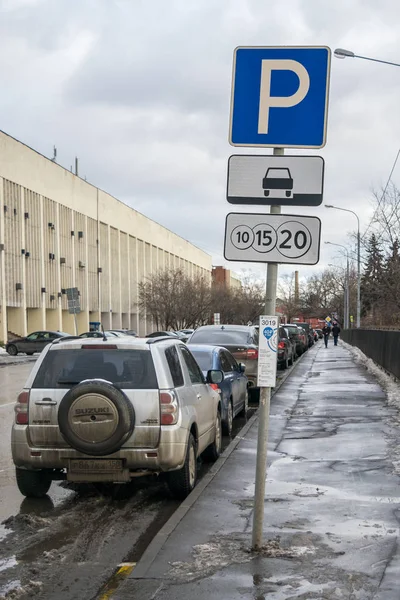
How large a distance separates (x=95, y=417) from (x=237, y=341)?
11.4 meters

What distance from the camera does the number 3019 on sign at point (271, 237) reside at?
6.32m

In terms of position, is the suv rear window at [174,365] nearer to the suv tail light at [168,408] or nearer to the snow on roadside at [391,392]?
the suv tail light at [168,408]

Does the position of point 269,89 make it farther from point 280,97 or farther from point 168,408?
point 168,408

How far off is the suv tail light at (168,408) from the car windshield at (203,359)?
18.7 ft

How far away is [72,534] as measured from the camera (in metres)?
7.21

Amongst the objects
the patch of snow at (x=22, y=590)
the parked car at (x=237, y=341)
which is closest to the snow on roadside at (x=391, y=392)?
the parked car at (x=237, y=341)

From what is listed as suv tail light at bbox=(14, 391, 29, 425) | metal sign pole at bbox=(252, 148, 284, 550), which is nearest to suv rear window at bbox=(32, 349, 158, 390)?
suv tail light at bbox=(14, 391, 29, 425)

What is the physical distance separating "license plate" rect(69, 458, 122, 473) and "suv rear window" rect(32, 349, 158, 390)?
2.40ft

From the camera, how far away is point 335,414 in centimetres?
1625

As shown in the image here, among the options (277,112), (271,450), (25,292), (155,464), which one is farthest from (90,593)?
(25,292)

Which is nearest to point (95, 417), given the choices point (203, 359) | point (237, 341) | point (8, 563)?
point (8, 563)

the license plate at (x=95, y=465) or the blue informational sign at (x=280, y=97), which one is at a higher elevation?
the blue informational sign at (x=280, y=97)

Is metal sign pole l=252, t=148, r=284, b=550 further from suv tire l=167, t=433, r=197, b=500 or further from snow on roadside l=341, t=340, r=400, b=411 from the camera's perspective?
snow on roadside l=341, t=340, r=400, b=411

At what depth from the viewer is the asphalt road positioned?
5863 millimetres
